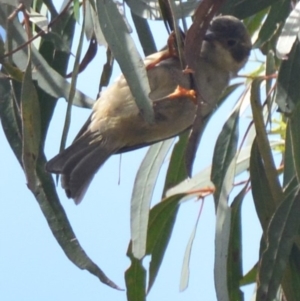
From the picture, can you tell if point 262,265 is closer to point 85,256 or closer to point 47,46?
point 85,256

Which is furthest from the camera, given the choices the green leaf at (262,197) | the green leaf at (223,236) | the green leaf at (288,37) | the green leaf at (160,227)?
the green leaf at (160,227)

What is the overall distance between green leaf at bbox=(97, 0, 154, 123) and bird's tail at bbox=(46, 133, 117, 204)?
1.23 ft

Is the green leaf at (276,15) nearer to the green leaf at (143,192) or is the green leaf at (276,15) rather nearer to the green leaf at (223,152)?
the green leaf at (223,152)

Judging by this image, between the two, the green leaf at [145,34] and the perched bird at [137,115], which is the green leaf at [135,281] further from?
the green leaf at [145,34]

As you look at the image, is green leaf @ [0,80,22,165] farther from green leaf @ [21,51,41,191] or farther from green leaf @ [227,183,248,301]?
green leaf @ [227,183,248,301]

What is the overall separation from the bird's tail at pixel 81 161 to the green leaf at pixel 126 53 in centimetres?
37

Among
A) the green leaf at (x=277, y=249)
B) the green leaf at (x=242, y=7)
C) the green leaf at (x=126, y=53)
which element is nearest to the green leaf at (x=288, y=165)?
the green leaf at (x=277, y=249)

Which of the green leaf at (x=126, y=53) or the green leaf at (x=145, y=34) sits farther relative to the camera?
the green leaf at (x=145, y=34)

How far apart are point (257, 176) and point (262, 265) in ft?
0.85

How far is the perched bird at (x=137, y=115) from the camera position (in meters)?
1.82

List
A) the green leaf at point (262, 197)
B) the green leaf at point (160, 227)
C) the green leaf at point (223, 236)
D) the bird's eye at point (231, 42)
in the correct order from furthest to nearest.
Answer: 1. the bird's eye at point (231, 42)
2. the green leaf at point (160, 227)
3. the green leaf at point (262, 197)
4. the green leaf at point (223, 236)

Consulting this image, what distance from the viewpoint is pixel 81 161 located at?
1.84 meters

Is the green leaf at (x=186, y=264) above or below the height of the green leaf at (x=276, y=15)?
below

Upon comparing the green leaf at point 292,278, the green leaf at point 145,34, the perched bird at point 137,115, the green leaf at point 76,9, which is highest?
the green leaf at point 76,9
